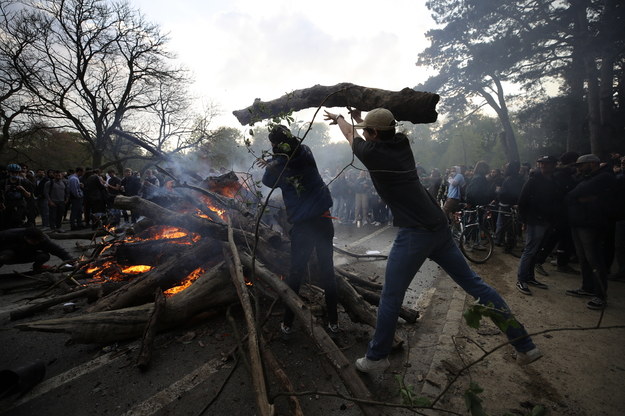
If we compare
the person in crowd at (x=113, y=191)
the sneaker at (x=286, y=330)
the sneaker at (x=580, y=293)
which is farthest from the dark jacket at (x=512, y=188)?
the person in crowd at (x=113, y=191)

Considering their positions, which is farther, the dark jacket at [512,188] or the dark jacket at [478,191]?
the dark jacket at [478,191]

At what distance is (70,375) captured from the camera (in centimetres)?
267

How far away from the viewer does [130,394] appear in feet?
7.97

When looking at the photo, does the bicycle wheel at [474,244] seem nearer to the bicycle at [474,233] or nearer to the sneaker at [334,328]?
the bicycle at [474,233]

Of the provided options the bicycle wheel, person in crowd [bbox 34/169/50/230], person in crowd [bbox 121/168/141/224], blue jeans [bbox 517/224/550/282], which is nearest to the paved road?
blue jeans [bbox 517/224/550/282]

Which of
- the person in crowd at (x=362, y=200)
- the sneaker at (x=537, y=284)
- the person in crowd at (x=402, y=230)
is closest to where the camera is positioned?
the person in crowd at (x=402, y=230)

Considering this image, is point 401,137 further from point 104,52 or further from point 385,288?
point 104,52

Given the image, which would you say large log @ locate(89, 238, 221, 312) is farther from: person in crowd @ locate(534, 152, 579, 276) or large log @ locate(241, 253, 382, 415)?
person in crowd @ locate(534, 152, 579, 276)

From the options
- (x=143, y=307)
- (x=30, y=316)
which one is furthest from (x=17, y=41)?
(x=143, y=307)

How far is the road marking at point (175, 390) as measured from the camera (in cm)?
226

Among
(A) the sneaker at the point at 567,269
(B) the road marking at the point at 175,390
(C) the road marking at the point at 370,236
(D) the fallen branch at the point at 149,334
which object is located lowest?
(A) the sneaker at the point at 567,269

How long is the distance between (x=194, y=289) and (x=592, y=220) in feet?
17.9

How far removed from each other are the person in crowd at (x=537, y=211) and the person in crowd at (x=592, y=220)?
271 mm

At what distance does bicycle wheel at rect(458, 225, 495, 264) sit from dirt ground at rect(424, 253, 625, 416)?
2758 millimetres
